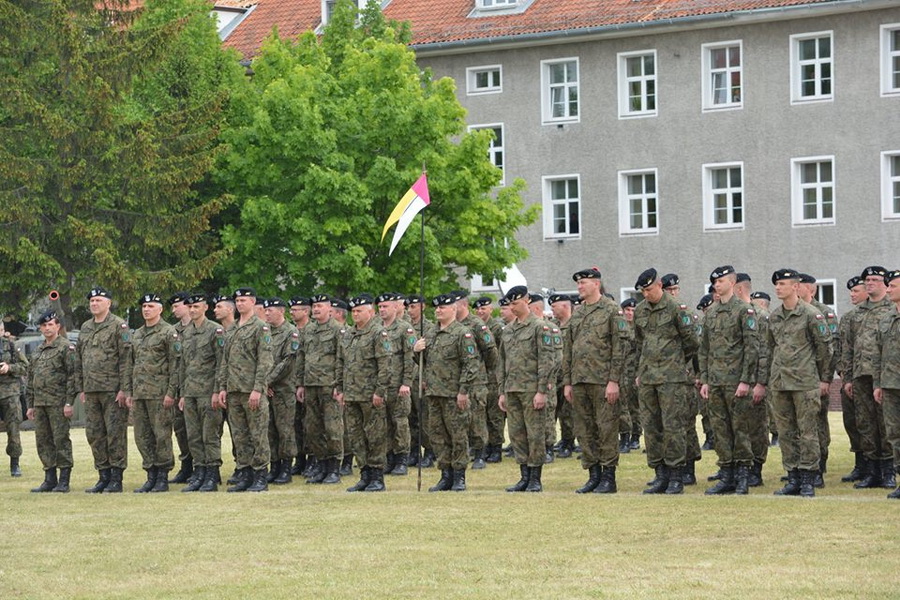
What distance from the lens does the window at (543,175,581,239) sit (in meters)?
48.5

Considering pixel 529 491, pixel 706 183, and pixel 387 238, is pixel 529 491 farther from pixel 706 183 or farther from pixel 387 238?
pixel 706 183

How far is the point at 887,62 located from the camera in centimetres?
4303

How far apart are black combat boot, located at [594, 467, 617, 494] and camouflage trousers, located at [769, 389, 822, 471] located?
1.70 meters

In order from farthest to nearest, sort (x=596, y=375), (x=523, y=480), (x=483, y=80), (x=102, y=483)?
(x=483, y=80)
(x=102, y=483)
(x=523, y=480)
(x=596, y=375)

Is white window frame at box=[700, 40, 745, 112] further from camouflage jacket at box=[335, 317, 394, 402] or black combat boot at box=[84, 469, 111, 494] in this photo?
black combat boot at box=[84, 469, 111, 494]

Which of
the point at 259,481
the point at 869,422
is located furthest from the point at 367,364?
the point at 869,422

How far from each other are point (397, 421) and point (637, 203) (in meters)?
29.3

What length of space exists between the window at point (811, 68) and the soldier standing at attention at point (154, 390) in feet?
93.6

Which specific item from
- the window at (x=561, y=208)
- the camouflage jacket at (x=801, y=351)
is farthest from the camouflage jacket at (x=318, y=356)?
the window at (x=561, y=208)

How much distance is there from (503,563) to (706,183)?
34.9 meters

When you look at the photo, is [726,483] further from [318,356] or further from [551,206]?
[551,206]

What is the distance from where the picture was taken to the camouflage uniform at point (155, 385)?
18516mm

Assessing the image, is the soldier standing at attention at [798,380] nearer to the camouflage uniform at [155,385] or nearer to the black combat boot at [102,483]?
the camouflage uniform at [155,385]

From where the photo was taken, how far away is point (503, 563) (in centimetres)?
1198
